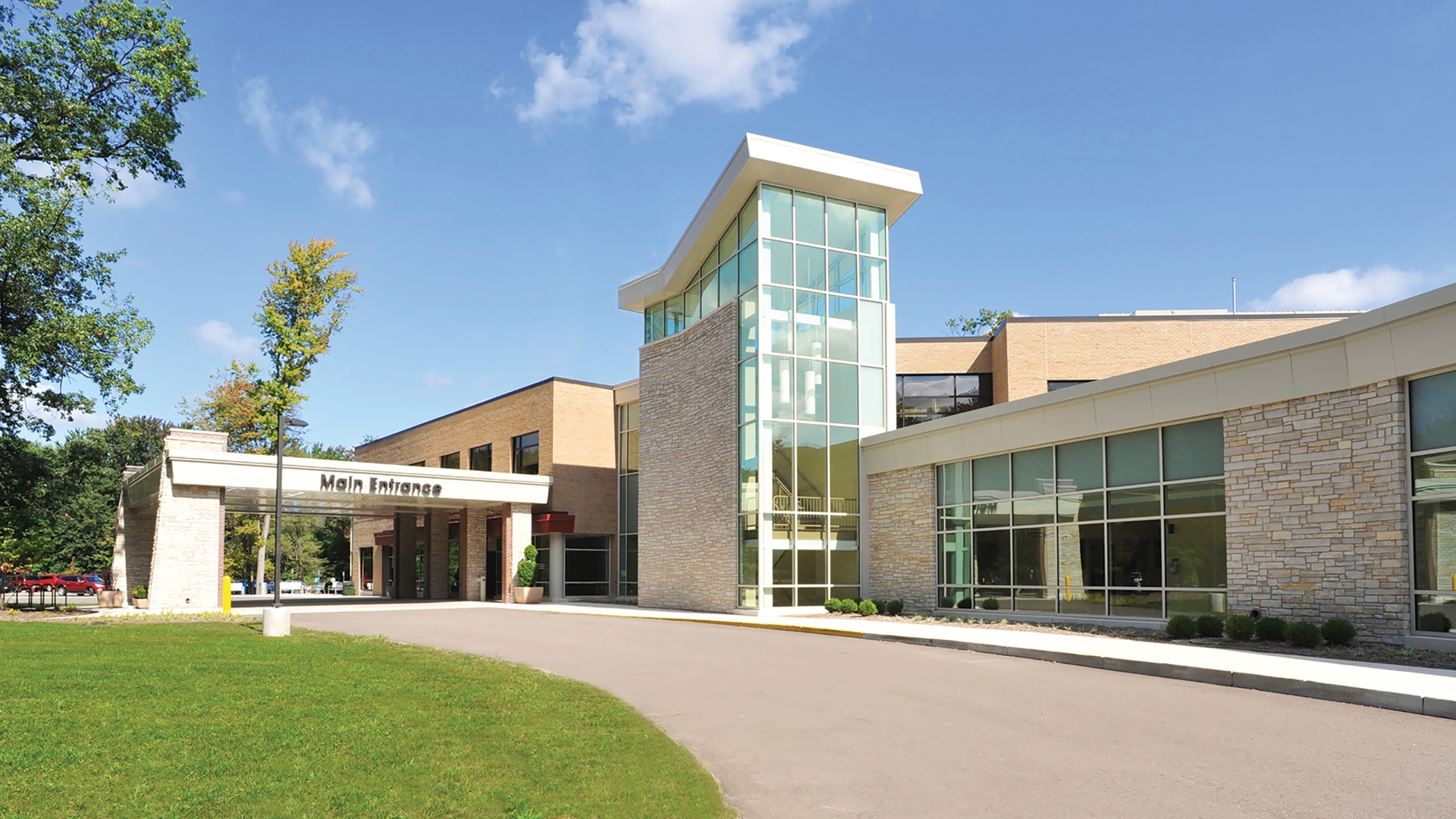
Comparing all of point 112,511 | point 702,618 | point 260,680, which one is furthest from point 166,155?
point 112,511

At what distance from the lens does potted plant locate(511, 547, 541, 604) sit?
35.7 m

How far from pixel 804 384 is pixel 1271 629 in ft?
47.4

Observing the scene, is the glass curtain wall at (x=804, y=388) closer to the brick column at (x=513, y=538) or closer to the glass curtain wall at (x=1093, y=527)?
the glass curtain wall at (x=1093, y=527)

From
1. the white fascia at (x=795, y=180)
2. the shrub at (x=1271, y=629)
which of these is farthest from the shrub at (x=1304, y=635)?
the white fascia at (x=795, y=180)

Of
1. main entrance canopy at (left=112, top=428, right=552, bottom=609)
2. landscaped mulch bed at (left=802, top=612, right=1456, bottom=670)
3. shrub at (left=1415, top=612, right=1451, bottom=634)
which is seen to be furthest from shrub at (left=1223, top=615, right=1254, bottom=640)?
main entrance canopy at (left=112, top=428, right=552, bottom=609)

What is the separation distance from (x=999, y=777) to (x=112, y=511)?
6990cm

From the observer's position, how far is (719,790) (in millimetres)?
6637

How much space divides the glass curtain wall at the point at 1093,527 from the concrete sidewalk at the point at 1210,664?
214 centimetres

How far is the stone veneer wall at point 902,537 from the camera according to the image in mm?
24438

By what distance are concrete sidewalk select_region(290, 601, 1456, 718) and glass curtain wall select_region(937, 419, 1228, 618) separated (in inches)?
84.4

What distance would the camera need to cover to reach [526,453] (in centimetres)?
4072

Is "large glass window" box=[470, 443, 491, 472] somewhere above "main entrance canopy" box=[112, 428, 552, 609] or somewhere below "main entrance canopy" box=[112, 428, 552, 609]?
above

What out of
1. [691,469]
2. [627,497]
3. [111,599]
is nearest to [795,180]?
[691,469]

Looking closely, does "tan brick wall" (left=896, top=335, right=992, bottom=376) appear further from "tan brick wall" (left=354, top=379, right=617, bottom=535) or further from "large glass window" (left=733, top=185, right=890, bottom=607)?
"tan brick wall" (left=354, top=379, right=617, bottom=535)
